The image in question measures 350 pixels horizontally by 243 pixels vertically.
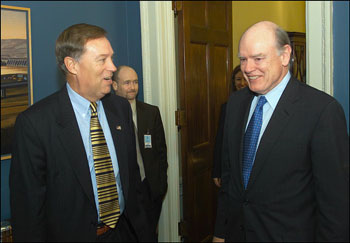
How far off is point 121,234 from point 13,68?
1.51m

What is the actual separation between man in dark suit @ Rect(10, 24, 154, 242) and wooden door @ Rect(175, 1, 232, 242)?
142 cm

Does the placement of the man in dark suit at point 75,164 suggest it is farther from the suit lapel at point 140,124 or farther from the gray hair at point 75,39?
the suit lapel at point 140,124

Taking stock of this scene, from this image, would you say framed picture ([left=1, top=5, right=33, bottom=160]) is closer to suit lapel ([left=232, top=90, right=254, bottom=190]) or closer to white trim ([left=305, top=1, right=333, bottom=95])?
suit lapel ([left=232, top=90, right=254, bottom=190])

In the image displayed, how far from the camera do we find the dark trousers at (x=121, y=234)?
6.28ft

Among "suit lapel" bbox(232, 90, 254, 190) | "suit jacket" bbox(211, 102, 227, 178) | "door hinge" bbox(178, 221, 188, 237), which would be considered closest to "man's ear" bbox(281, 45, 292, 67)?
"suit lapel" bbox(232, 90, 254, 190)

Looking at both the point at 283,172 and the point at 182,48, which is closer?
the point at 283,172

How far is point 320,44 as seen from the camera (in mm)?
1996

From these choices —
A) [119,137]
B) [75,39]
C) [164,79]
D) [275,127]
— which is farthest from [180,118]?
Answer: [275,127]

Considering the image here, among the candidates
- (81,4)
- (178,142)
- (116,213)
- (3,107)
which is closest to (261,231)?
(116,213)

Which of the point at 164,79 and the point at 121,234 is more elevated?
the point at 164,79

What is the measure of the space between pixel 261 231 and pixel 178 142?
1780mm

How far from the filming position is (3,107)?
2.66m

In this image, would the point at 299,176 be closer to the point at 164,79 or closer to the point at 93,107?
the point at 93,107

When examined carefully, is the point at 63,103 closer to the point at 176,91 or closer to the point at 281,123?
the point at 281,123
